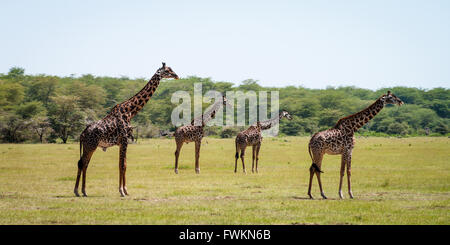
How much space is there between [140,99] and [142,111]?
59.4 meters

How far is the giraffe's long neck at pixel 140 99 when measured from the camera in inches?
578

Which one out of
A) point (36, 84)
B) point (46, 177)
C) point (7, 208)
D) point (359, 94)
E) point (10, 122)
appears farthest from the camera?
point (359, 94)

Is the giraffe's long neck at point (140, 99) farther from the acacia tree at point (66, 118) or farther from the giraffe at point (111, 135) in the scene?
the acacia tree at point (66, 118)

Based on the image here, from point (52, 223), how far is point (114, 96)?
75626 mm

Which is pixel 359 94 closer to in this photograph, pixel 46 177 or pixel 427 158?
pixel 427 158

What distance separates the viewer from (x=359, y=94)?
129 m

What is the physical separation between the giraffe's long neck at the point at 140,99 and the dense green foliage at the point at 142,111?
39742mm

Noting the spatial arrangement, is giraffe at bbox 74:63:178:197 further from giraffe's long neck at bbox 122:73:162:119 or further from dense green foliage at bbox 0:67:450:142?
dense green foliage at bbox 0:67:450:142

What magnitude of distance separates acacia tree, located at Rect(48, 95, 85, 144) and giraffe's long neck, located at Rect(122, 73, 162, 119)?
40.2m

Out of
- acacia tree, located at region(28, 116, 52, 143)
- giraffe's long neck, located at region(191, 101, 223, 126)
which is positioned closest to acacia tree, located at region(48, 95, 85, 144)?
acacia tree, located at region(28, 116, 52, 143)

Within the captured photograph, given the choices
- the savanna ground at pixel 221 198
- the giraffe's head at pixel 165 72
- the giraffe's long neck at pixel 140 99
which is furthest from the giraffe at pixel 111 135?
the giraffe's head at pixel 165 72

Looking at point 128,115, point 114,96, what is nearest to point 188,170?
point 128,115

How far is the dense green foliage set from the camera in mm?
54156

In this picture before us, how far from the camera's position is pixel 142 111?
73500 mm
